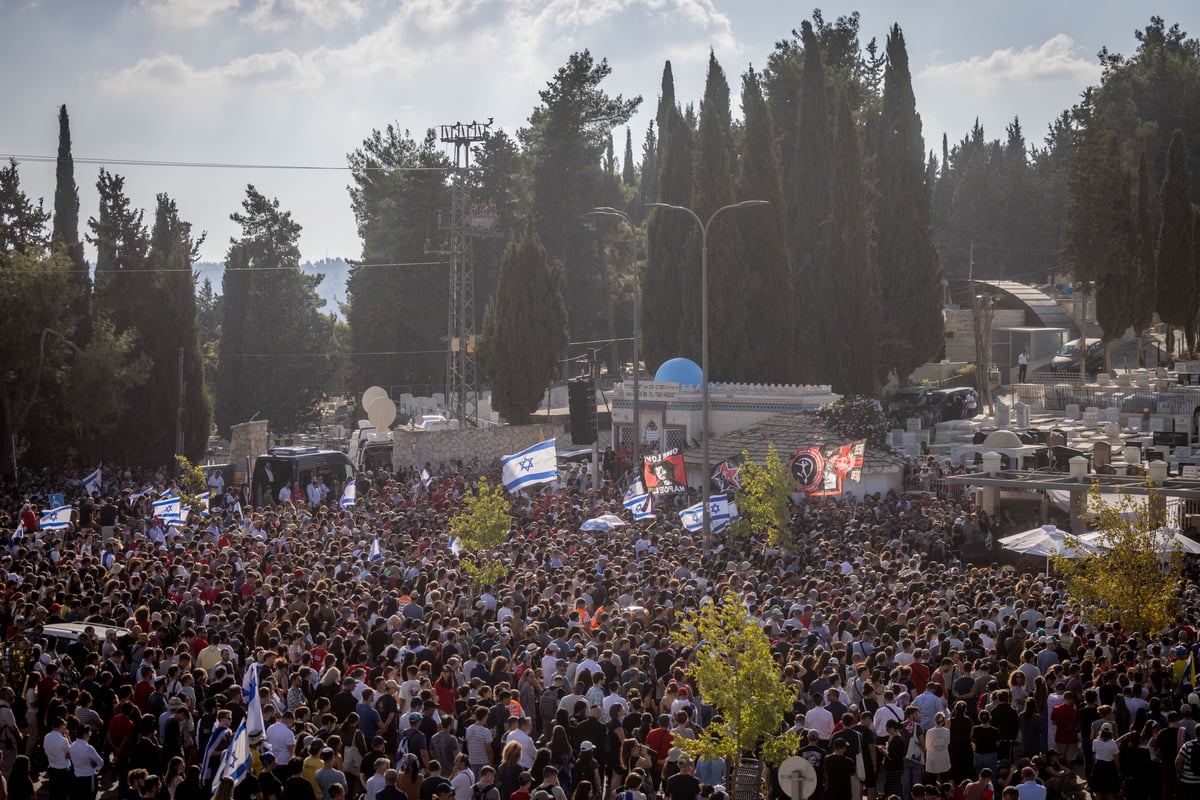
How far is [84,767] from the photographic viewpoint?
1113cm

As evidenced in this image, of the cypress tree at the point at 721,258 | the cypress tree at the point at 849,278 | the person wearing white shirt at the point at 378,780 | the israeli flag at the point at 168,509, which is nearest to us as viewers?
the person wearing white shirt at the point at 378,780

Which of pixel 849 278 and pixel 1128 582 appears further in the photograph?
pixel 849 278

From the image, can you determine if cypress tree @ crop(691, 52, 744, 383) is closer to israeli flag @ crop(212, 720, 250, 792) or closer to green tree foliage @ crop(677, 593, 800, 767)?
green tree foliage @ crop(677, 593, 800, 767)

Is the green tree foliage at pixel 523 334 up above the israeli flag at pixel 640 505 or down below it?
above

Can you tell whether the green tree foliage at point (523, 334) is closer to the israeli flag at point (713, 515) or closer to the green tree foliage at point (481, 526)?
the israeli flag at point (713, 515)

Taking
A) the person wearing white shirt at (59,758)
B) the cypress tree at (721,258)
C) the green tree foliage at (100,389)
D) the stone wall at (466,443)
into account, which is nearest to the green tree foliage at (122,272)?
the green tree foliage at (100,389)

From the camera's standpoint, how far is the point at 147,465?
43125mm

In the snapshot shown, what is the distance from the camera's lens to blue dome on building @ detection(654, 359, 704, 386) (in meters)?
40.1

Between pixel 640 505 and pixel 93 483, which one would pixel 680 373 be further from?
pixel 93 483

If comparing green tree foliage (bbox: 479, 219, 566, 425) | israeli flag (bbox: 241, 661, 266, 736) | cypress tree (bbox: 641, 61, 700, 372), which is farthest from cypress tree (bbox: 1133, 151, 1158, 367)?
israeli flag (bbox: 241, 661, 266, 736)

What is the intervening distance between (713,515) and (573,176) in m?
43.7

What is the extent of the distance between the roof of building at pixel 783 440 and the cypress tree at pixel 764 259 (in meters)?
8.97

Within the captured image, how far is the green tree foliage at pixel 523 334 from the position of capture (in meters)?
47.4

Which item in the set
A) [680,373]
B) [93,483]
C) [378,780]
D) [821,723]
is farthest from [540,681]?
[680,373]
